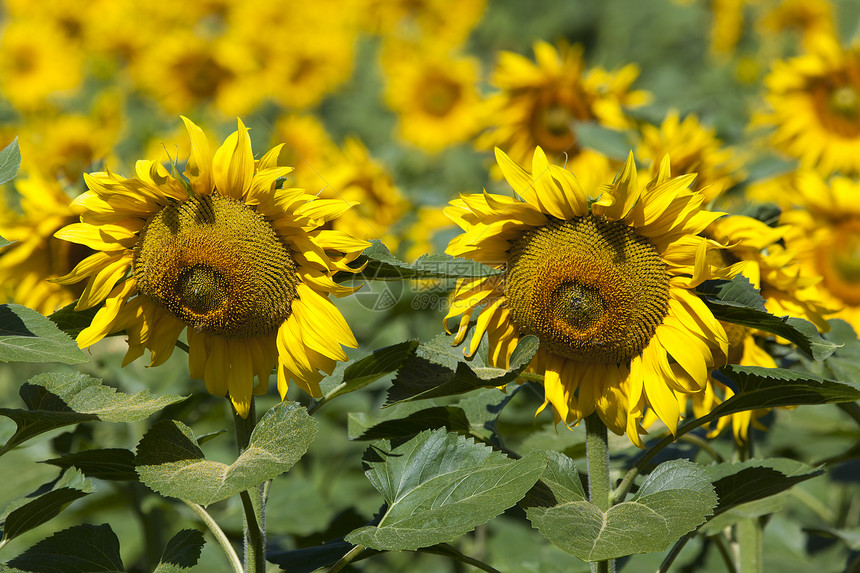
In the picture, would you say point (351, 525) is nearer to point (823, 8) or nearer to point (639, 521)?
point (639, 521)

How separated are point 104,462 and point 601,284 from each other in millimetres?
838

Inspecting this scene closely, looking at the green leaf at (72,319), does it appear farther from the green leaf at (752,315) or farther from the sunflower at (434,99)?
the sunflower at (434,99)

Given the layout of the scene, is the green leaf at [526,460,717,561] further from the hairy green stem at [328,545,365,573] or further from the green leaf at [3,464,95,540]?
the green leaf at [3,464,95,540]

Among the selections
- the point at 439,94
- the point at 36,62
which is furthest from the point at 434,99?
the point at 36,62

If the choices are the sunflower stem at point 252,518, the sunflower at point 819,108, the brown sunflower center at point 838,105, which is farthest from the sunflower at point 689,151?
the sunflower stem at point 252,518

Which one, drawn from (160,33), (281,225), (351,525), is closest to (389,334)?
(351,525)

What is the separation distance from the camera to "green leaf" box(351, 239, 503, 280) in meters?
1.31

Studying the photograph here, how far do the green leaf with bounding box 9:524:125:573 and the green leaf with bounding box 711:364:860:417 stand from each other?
3.28 feet

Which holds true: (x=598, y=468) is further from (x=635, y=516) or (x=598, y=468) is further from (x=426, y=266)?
(x=426, y=266)

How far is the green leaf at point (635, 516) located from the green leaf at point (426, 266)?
0.35 m

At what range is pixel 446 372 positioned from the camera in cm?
136

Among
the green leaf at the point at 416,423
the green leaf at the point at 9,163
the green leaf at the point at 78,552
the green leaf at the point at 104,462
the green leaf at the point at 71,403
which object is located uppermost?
the green leaf at the point at 9,163

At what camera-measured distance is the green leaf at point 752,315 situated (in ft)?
4.16

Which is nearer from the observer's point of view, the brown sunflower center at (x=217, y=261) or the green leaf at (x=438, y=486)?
the green leaf at (x=438, y=486)
